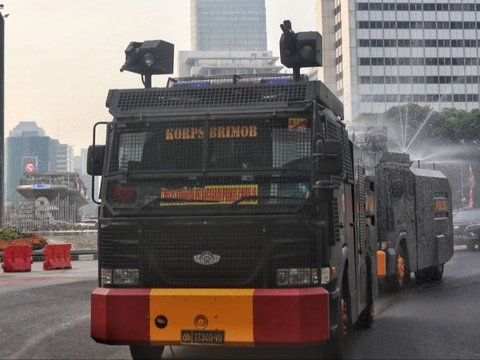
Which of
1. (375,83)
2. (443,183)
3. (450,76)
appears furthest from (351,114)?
(443,183)

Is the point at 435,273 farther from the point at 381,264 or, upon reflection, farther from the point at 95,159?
the point at 95,159

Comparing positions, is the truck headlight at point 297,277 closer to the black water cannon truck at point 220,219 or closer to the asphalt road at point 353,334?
the black water cannon truck at point 220,219

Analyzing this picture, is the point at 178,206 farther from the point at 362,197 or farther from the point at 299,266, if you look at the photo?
the point at 362,197

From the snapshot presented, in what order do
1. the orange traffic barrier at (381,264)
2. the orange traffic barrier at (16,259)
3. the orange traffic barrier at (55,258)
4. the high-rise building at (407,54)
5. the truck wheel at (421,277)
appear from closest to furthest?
the orange traffic barrier at (381,264) < the truck wheel at (421,277) < the orange traffic barrier at (16,259) < the orange traffic barrier at (55,258) < the high-rise building at (407,54)

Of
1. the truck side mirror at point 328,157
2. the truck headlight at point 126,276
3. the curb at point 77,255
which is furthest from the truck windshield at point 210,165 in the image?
the curb at point 77,255

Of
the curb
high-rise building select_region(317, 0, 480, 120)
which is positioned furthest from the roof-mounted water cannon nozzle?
high-rise building select_region(317, 0, 480, 120)

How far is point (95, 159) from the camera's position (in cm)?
679

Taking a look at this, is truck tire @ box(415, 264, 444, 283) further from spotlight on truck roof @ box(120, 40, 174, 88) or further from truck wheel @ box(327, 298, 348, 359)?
spotlight on truck roof @ box(120, 40, 174, 88)

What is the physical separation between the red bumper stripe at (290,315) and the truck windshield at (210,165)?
81 cm

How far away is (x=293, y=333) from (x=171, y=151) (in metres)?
2.01

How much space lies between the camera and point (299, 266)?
19.5 ft

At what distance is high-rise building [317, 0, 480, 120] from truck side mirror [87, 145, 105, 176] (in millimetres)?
105133

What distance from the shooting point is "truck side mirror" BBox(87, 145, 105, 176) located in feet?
22.1

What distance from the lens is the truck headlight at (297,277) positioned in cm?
593
